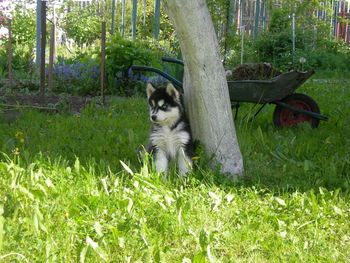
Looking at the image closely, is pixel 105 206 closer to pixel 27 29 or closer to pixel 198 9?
pixel 198 9

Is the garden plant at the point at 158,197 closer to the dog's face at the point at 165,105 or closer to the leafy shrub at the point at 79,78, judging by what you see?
the dog's face at the point at 165,105

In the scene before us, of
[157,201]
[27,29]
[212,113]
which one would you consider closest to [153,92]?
[212,113]

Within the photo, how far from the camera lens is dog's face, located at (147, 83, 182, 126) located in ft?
11.8

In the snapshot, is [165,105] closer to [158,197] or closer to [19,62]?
[158,197]

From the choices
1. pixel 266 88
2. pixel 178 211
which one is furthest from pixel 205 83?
pixel 266 88

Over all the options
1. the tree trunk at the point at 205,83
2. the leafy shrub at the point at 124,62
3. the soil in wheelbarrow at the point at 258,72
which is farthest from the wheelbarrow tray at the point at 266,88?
the leafy shrub at the point at 124,62

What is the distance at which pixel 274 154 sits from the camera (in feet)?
14.0

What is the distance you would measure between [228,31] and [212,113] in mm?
7328

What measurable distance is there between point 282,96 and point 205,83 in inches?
75.7

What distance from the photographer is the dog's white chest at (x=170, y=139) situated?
12.0 feet

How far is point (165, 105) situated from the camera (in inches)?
143

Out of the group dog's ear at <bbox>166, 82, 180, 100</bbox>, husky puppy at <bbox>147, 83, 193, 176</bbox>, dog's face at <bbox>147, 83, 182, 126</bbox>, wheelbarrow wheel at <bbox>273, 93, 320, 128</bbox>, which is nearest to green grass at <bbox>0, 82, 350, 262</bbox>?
husky puppy at <bbox>147, 83, 193, 176</bbox>

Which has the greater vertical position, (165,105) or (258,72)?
(258,72)

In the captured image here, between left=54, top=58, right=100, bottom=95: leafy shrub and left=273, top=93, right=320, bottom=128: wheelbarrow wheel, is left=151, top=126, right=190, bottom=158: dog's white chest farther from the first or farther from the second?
left=54, top=58, right=100, bottom=95: leafy shrub
